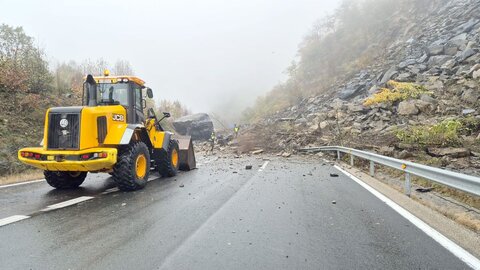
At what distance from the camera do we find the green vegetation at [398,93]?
19.3m

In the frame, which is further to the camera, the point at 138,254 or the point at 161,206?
the point at 161,206

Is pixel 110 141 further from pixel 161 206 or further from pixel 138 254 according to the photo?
pixel 138 254

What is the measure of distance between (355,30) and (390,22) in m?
4.31

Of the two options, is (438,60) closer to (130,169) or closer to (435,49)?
(435,49)

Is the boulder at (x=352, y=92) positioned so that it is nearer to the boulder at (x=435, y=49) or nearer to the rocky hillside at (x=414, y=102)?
the rocky hillside at (x=414, y=102)

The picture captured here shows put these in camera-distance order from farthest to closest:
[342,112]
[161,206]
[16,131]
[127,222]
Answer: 1. [342,112]
2. [16,131]
3. [161,206]
4. [127,222]

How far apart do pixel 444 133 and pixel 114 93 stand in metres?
11.2

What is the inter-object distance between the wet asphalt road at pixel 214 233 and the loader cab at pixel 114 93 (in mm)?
2526

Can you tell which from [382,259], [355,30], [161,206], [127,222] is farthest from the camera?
[355,30]

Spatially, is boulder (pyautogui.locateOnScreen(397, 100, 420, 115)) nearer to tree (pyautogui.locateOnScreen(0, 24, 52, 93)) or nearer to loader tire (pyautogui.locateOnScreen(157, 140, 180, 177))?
loader tire (pyautogui.locateOnScreen(157, 140, 180, 177))

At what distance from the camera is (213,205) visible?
6152mm

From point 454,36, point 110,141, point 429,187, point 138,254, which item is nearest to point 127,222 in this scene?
point 138,254

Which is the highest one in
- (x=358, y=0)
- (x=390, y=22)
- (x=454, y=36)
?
(x=358, y=0)

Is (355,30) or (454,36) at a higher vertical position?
(355,30)
